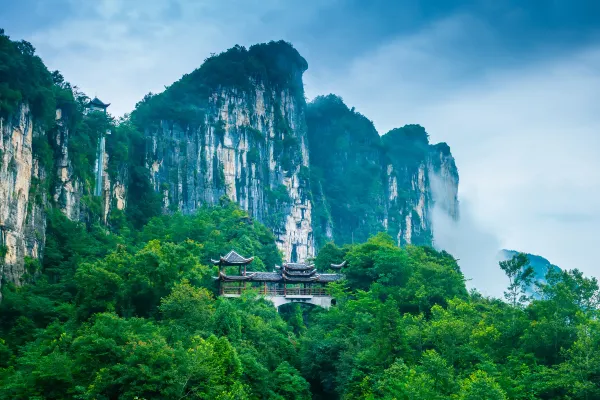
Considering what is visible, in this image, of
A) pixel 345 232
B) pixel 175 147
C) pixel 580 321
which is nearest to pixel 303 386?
pixel 580 321

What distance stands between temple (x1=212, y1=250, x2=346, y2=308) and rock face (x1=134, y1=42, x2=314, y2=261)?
21.3 meters

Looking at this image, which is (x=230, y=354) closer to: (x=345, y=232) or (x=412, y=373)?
(x=412, y=373)

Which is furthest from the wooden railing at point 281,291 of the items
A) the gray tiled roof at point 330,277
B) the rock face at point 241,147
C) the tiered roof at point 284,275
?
the rock face at point 241,147

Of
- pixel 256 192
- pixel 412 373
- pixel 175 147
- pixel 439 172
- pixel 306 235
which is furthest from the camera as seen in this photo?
pixel 439 172

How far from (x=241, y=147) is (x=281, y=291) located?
92.4 ft

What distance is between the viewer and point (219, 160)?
57062 millimetres

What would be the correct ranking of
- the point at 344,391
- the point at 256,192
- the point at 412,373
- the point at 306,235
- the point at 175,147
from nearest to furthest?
1. the point at 412,373
2. the point at 344,391
3. the point at 175,147
4. the point at 256,192
5. the point at 306,235

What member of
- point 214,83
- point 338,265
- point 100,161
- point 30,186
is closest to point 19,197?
point 30,186

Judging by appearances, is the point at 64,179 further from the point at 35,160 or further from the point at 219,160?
the point at 219,160

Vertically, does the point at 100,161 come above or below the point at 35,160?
above

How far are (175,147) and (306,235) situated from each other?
17.1m

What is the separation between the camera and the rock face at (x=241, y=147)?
2142 inches

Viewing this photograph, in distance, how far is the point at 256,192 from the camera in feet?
196

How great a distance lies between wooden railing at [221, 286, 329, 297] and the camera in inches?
1236
